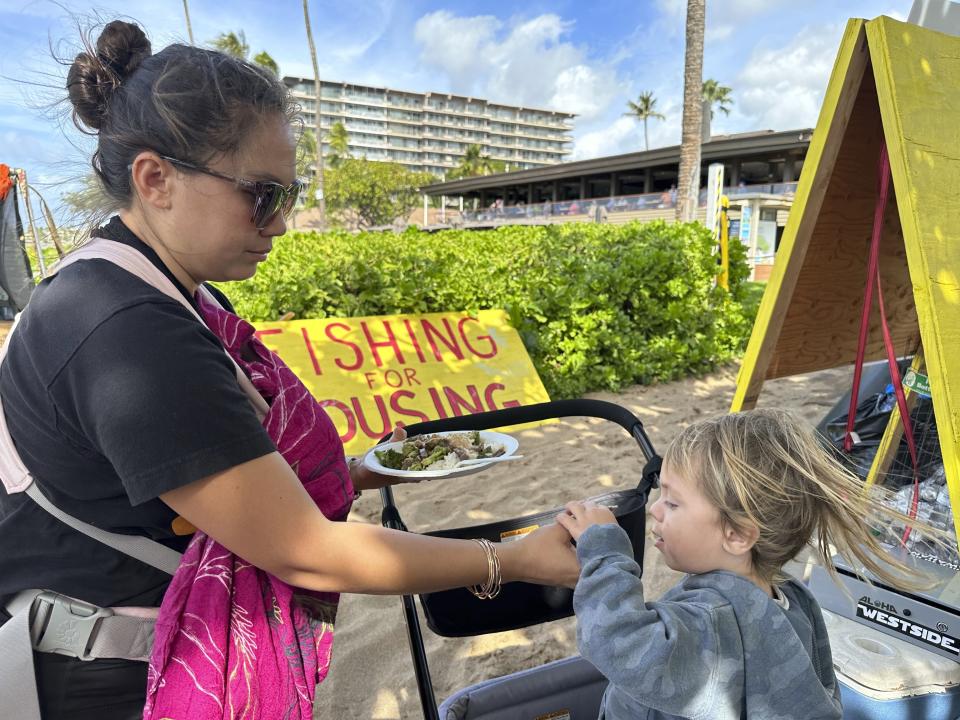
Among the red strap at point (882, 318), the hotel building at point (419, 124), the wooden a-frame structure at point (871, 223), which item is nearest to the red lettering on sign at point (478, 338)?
the wooden a-frame structure at point (871, 223)

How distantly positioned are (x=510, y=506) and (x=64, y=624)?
3.47 meters

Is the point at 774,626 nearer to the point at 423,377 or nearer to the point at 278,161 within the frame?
the point at 278,161

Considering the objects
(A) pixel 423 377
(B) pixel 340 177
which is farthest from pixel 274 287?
(B) pixel 340 177

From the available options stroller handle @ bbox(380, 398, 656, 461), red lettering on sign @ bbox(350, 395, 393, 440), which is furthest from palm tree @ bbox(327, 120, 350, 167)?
stroller handle @ bbox(380, 398, 656, 461)

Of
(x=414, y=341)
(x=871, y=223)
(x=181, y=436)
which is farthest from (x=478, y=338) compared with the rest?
(x=181, y=436)

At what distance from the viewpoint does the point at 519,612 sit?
1529mm

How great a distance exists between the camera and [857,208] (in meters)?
2.27

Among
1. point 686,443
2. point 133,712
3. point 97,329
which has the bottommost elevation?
point 133,712

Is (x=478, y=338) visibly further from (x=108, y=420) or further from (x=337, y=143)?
(x=337, y=143)

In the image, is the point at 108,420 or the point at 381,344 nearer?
the point at 108,420

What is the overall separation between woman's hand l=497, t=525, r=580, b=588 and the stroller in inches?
3.7

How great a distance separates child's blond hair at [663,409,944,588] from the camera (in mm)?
1286

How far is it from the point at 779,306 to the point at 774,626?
1.30m

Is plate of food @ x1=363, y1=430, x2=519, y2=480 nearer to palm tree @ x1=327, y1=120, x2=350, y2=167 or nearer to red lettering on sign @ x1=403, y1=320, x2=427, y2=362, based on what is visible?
red lettering on sign @ x1=403, y1=320, x2=427, y2=362
